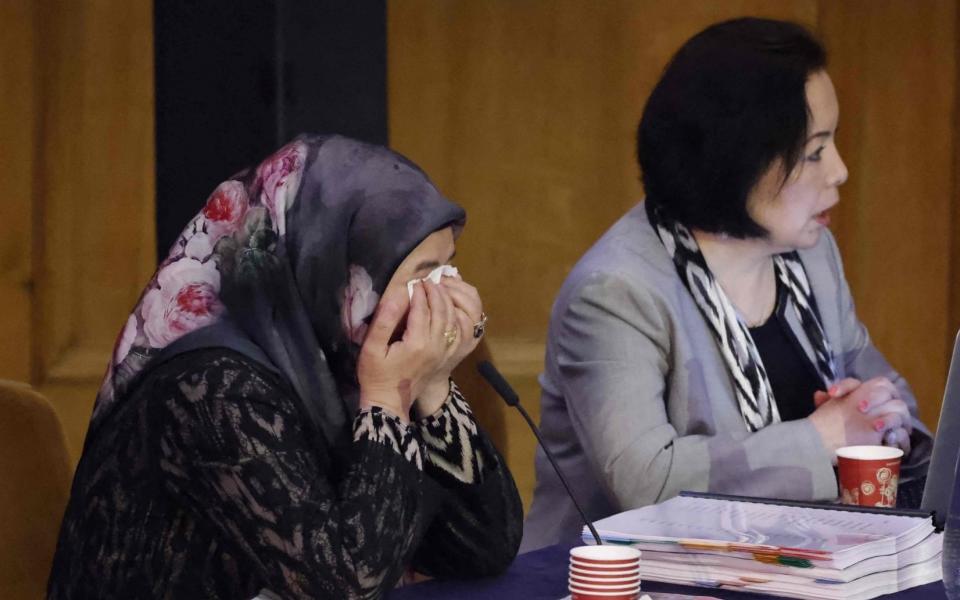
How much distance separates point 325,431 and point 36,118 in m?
1.49

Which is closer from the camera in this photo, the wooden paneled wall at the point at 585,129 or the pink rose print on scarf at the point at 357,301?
the pink rose print on scarf at the point at 357,301

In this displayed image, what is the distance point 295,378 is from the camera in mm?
1496

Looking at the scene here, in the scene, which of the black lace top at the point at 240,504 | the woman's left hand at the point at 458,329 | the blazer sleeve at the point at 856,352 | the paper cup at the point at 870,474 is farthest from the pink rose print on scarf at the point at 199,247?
the blazer sleeve at the point at 856,352

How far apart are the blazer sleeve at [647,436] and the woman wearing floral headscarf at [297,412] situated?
27cm

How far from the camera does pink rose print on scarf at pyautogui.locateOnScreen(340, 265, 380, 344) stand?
1.55m

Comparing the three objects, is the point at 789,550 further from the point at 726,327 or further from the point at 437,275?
the point at 726,327

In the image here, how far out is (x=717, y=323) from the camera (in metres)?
2.01

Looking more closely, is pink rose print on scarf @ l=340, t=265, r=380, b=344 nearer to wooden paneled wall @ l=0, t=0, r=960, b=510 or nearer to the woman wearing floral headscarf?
the woman wearing floral headscarf

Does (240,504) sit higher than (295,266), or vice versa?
(295,266)

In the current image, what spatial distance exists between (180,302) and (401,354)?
24 centimetres

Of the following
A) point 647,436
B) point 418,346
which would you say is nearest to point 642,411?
point 647,436

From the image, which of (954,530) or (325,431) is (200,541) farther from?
(954,530)

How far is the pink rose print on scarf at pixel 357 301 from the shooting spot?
5.07ft

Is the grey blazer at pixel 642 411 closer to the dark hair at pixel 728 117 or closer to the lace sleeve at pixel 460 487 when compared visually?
the dark hair at pixel 728 117
